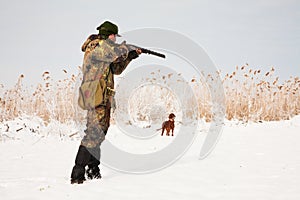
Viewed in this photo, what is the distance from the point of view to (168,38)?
24.9ft

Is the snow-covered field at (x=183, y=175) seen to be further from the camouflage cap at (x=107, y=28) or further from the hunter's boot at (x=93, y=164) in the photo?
the camouflage cap at (x=107, y=28)

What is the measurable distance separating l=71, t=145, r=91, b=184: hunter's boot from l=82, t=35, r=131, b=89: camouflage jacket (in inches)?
32.0

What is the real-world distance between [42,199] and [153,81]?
807 centimetres

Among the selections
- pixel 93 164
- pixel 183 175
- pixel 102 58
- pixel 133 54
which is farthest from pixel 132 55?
pixel 183 175

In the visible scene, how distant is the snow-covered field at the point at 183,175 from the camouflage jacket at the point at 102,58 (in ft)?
4.00

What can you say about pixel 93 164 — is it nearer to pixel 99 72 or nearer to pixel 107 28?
pixel 99 72

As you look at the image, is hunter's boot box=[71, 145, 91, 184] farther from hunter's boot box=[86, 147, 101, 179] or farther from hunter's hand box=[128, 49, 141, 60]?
hunter's hand box=[128, 49, 141, 60]

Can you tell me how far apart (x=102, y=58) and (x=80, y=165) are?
124cm

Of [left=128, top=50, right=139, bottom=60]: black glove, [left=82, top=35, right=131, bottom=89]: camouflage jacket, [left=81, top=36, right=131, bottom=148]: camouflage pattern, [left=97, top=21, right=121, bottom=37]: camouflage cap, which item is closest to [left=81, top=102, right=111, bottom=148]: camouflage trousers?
[left=81, top=36, right=131, bottom=148]: camouflage pattern

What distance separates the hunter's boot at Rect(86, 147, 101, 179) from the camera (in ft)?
12.6

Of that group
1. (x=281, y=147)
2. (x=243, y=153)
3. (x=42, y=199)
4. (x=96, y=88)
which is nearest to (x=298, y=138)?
(x=281, y=147)

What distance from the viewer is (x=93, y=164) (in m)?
3.96

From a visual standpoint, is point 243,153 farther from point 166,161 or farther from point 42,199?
point 42,199

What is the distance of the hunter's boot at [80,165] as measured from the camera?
3756mm
